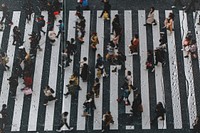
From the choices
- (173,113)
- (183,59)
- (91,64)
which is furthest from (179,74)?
(91,64)

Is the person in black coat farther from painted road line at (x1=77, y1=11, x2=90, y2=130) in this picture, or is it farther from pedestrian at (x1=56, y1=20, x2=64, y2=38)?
pedestrian at (x1=56, y1=20, x2=64, y2=38)

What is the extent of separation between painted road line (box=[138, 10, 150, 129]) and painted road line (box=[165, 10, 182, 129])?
4.70 ft

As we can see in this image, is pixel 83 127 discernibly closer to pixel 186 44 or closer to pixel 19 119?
pixel 19 119

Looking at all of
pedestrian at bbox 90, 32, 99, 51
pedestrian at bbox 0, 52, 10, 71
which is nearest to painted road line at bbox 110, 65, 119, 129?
pedestrian at bbox 90, 32, 99, 51

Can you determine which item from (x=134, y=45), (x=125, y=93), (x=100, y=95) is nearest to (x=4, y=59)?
(x=100, y=95)

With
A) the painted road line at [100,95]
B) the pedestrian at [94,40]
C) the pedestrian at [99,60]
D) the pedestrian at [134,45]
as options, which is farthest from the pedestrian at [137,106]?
the pedestrian at [94,40]

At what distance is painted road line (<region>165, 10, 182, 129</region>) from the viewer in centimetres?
2486

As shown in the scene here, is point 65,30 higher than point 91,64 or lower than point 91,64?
higher

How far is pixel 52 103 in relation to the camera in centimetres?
2569

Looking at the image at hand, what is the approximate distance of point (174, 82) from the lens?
26531 millimetres

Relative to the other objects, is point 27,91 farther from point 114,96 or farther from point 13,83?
point 114,96

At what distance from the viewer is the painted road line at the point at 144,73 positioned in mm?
24828

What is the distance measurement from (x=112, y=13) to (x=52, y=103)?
26.3 ft

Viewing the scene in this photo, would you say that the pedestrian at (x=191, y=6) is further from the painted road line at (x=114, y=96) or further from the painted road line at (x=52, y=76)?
the painted road line at (x=52, y=76)
